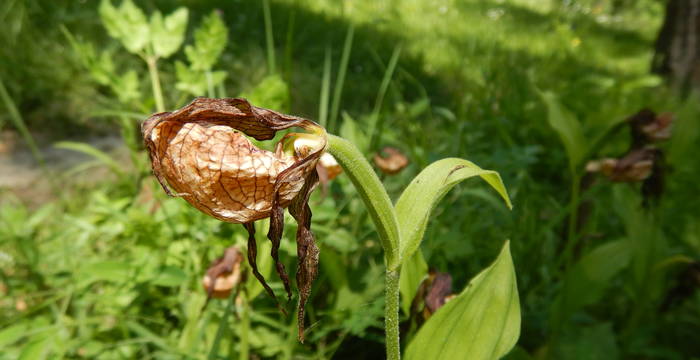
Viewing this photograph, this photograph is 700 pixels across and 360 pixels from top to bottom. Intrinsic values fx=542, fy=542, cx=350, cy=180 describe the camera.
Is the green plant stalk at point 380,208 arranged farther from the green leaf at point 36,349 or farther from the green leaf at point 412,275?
the green leaf at point 36,349

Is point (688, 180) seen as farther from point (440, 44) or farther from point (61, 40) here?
point (61, 40)

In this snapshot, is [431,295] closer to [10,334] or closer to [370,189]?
[370,189]

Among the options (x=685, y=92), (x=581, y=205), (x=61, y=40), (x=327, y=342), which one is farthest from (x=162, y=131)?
(x=685, y=92)

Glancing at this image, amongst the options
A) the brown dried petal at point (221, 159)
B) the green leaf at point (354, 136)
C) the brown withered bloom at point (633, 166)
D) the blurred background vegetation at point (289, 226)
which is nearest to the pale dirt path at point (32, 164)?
the blurred background vegetation at point (289, 226)

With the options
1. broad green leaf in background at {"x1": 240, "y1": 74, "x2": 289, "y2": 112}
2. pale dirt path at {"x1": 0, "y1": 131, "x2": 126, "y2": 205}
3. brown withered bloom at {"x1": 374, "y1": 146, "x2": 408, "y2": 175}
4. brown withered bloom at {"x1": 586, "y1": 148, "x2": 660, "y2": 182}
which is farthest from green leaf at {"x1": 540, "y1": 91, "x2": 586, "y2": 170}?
pale dirt path at {"x1": 0, "y1": 131, "x2": 126, "y2": 205}

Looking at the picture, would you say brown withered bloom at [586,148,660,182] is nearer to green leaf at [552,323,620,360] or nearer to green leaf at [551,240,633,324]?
green leaf at [551,240,633,324]
